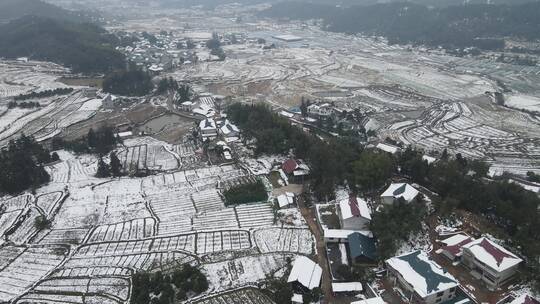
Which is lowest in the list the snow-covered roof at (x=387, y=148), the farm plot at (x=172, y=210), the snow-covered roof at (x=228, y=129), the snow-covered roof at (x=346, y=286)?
the farm plot at (x=172, y=210)

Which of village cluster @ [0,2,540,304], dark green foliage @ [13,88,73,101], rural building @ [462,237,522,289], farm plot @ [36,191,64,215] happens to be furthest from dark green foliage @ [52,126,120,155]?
rural building @ [462,237,522,289]

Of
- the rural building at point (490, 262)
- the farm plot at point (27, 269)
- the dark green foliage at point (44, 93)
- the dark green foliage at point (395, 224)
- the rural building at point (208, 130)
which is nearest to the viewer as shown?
the rural building at point (490, 262)

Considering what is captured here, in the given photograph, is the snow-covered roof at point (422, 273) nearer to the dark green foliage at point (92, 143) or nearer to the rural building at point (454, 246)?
the rural building at point (454, 246)

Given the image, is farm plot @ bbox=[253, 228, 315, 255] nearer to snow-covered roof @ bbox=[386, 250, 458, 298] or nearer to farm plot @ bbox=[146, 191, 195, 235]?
farm plot @ bbox=[146, 191, 195, 235]

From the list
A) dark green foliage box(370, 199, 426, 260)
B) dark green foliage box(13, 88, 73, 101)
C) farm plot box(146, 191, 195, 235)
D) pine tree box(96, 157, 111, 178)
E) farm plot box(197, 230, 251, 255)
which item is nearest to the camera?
dark green foliage box(370, 199, 426, 260)

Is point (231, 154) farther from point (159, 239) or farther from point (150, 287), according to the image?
point (150, 287)

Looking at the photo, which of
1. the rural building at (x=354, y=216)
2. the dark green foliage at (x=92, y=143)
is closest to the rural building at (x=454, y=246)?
the rural building at (x=354, y=216)

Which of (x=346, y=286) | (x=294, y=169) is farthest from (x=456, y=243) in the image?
(x=294, y=169)

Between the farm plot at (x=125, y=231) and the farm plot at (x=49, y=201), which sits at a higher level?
the farm plot at (x=125, y=231)
